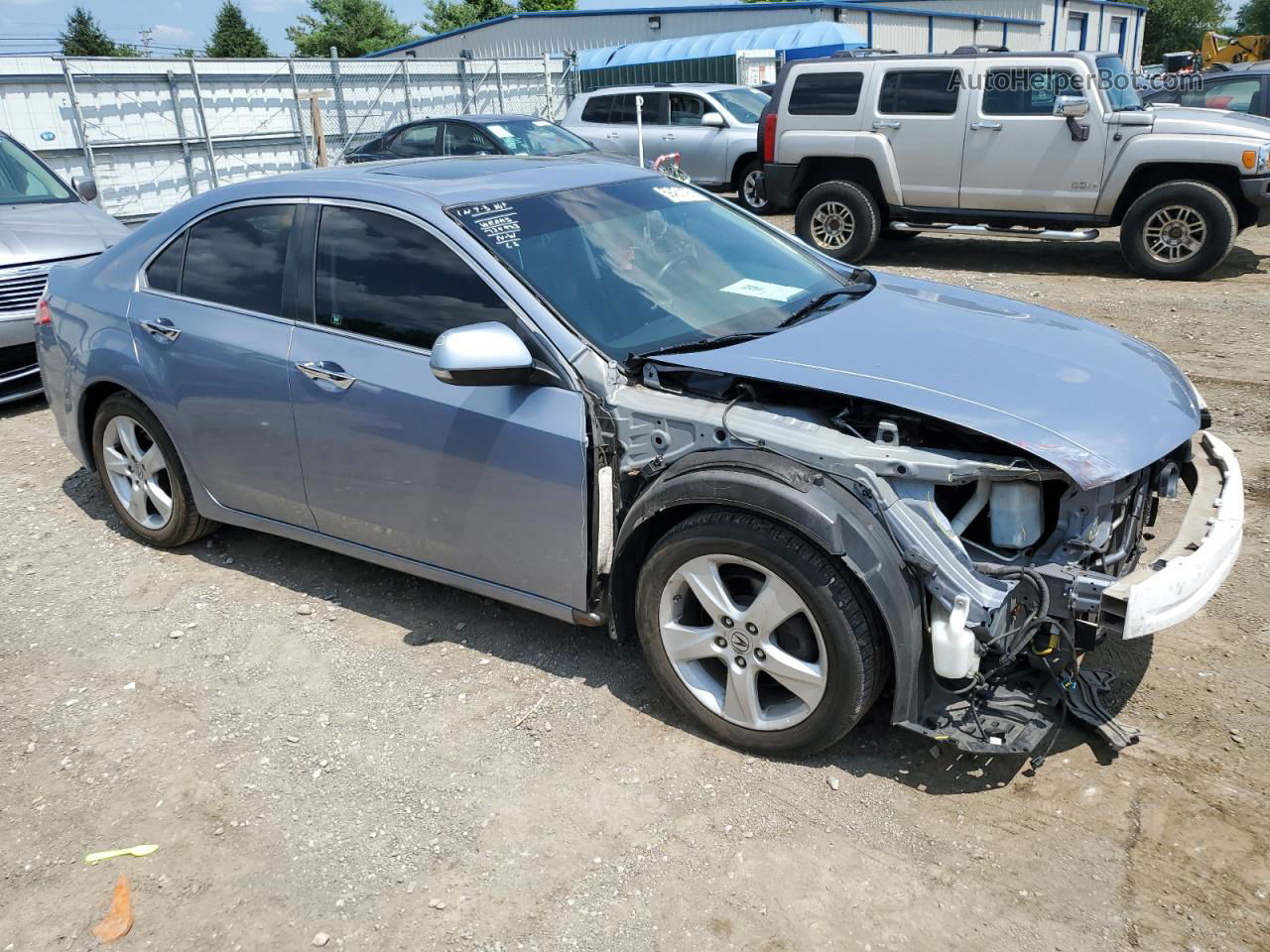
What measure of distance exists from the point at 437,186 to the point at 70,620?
2.49 m

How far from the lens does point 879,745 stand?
3369 millimetres

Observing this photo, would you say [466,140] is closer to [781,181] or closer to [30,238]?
[781,181]

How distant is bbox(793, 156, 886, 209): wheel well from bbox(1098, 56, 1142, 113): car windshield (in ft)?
7.39

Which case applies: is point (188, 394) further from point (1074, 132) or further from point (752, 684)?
point (1074, 132)

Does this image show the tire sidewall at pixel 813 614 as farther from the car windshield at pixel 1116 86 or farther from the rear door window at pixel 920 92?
the rear door window at pixel 920 92

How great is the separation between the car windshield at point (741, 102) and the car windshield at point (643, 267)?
11522 millimetres

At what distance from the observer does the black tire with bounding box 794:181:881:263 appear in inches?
435

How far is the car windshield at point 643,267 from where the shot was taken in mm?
3594

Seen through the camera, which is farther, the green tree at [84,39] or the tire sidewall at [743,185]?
the green tree at [84,39]

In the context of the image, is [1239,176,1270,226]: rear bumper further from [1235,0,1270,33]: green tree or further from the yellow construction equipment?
[1235,0,1270,33]: green tree

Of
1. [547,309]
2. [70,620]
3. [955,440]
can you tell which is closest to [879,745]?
[955,440]

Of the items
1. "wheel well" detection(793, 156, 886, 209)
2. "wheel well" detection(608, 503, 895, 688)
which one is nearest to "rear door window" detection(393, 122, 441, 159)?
"wheel well" detection(793, 156, 886, 209)

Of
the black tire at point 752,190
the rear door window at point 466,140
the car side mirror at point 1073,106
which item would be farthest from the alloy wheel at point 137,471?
the black tire at point 752,190

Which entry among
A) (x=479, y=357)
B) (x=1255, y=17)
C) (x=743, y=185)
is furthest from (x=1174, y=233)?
(x=1255, y=17)
